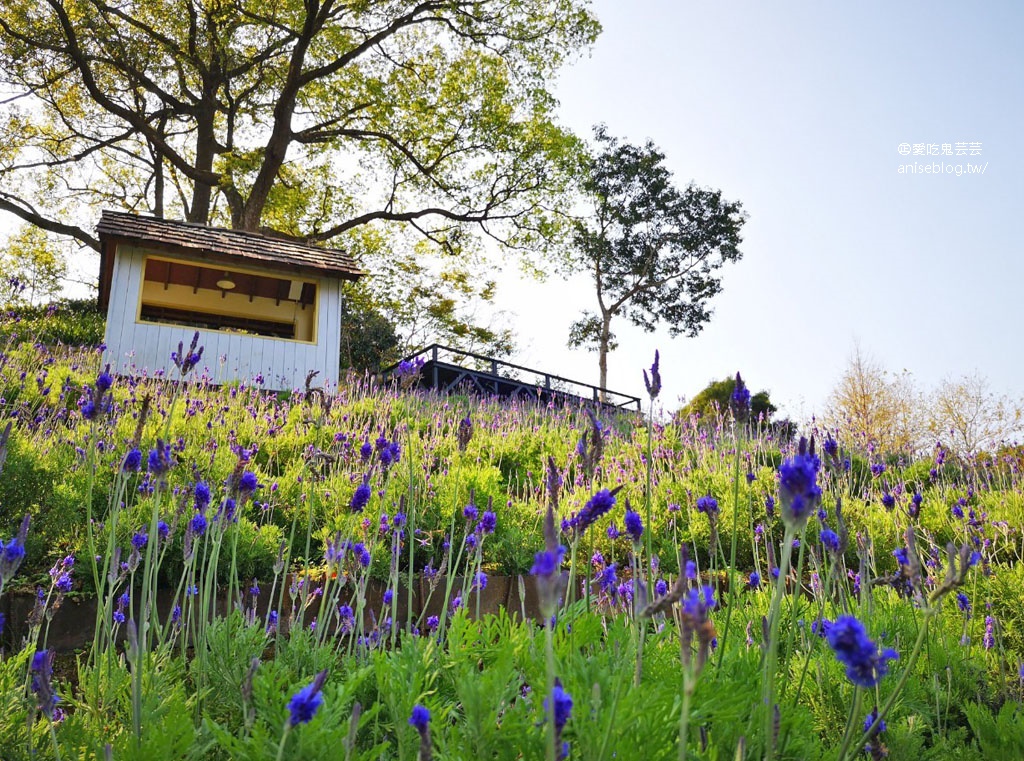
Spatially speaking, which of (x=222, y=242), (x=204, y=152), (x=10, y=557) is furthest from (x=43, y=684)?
(x=204, y=152)

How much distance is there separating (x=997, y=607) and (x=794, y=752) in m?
2.73

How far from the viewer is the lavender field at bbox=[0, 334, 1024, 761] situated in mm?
1127

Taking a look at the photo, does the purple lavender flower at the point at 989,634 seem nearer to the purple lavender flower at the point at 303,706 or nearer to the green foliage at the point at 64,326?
the purple lavender flower at the point at 303,706

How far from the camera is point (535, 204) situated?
20391mm

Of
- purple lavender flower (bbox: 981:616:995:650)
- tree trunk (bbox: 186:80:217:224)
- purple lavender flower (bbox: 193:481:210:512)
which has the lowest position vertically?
purple lavender flower (bbox: 981:616:995:650)

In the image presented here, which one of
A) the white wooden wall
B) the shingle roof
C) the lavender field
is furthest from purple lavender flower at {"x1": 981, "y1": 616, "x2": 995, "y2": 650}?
the shingle roof

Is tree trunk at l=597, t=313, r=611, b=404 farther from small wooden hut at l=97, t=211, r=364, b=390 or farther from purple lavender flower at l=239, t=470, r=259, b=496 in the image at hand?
purple lavender flower at l=239, t=470, r=259, b=496

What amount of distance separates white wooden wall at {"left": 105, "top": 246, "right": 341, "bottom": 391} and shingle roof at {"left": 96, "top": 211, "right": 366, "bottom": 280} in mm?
433

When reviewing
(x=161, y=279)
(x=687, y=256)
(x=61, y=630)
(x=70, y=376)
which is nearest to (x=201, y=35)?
(x=161, y=279)

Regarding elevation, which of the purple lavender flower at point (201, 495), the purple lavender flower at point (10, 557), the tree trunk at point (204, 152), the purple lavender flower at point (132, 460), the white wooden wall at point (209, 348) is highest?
the tree trunk at point (204, 152)

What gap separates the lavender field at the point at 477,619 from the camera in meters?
1.13

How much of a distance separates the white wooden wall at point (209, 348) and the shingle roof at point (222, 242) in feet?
1.42

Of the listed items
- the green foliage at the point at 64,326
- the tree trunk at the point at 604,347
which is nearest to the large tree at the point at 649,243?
the tree trunk at the point at 604,347

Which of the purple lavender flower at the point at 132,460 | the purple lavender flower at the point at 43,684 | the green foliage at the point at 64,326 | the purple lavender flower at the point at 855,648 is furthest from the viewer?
the green foliage at the point at 64,326
